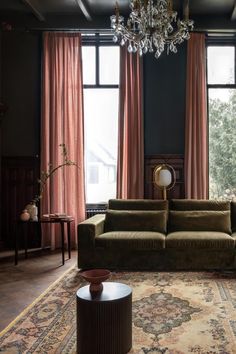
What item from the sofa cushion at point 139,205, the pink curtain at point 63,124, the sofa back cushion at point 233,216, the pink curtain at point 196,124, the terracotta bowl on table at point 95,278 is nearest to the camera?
the terracotta bowl on table at point 95,278

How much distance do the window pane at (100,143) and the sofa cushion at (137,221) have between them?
1.45 meters

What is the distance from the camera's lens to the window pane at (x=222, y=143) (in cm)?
607

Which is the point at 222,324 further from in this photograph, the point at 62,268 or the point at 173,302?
the point at 62,268

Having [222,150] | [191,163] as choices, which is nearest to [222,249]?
[191,163]

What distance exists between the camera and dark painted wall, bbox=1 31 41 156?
6059 mm

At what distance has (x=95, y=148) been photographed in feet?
20.5

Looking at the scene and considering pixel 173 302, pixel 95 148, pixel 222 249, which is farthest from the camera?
pixel 95 148

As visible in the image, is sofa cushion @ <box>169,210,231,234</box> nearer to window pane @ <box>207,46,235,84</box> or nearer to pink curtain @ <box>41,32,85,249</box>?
pink curtain @ <box>41,32,85,249</box>

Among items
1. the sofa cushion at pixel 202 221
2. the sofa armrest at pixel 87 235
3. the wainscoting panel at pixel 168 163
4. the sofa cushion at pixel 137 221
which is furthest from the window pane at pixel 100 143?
the sofa armrest at pixel 87 235

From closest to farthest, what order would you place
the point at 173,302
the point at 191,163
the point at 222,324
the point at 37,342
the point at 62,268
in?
the point at 37,342 < the point at 222,324 < the point at 173,302 < the point at 62,268 < the point at 191,163

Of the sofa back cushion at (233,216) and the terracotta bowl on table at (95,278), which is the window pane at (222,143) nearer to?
the sofa back cushion at (233,216)

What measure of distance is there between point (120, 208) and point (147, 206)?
1.19 feet

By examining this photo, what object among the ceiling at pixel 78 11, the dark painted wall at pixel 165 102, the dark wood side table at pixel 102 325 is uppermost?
the ceiling at pixel 78 11

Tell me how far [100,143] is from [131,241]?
241 centimetres
